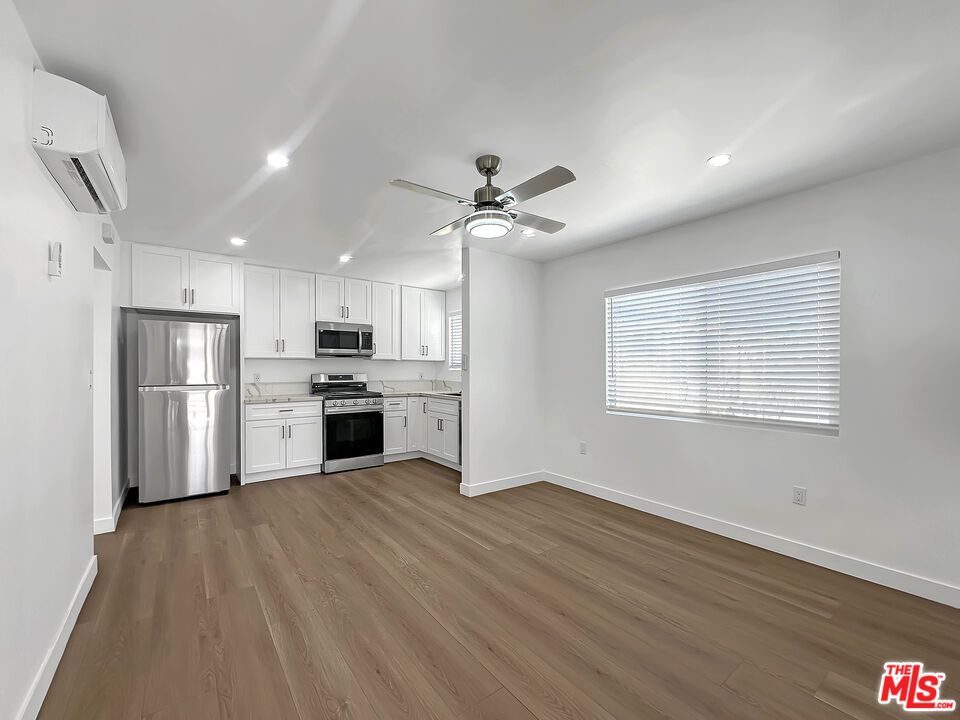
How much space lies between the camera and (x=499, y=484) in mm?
4457

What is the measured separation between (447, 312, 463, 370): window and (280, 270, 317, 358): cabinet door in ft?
6.77

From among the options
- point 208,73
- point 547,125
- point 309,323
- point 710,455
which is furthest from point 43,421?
point 710,455

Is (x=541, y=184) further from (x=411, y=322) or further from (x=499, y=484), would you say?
(x=411, y=322)

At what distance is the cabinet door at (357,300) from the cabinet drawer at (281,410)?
1.27 meters

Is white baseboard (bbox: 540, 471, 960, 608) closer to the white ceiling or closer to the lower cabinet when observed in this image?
the white ceiling

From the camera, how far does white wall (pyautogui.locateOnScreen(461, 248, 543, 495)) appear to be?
4281mm

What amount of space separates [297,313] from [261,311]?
401 millimetres

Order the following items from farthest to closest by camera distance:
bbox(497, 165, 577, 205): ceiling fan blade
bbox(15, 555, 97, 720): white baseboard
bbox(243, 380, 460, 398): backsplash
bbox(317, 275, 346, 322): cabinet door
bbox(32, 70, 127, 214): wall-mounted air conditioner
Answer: bbox(317, 275, 346, 322): cabinet door < bbox(243, 380, 460, 398): backsplash < bbox(497, 165, 577, 205): ceiling fan blade < bbox(32, 70, 127, 214): wall-mounted air conditioner < bbox(15, 555, 97, 720): white baseboard

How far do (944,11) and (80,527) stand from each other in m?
4.46

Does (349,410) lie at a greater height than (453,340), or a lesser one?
lesser

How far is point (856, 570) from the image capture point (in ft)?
8.70

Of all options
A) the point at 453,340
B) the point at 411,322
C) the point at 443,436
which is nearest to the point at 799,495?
the point at 443,436

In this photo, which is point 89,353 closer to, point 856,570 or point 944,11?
point 944,11

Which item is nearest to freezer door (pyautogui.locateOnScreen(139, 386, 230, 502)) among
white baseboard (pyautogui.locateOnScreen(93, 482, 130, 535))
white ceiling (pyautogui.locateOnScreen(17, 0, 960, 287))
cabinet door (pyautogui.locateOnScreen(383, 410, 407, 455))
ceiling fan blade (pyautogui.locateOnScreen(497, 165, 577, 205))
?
white baseboard (pyautogui.locateOnScreen(93, 482, 130, 535))
